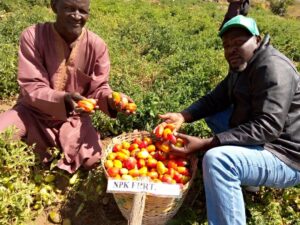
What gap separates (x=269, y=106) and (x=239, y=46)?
1.58ft

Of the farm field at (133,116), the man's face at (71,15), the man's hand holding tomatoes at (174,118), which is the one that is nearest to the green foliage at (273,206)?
the farm field at (133,116)

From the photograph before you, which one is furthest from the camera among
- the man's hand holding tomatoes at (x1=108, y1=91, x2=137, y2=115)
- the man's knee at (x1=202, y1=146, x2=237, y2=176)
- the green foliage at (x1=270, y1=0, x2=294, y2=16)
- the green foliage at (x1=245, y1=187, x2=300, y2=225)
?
the green foliage at (x1=270, y1=0, x2=294, y2=16)

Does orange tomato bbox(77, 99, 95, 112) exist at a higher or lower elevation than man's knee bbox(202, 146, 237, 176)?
higher

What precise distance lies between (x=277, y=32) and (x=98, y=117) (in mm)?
8943

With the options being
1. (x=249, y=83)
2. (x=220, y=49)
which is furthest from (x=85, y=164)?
(x=220, y=49)

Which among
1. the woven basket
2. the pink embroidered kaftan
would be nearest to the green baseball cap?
the woven basket

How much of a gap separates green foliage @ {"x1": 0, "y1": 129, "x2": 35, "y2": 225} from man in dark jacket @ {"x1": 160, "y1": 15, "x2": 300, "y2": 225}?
4.52 ft

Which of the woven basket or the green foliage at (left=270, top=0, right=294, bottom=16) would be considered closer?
the woven basket

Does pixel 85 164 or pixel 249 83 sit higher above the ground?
pixel 249 83

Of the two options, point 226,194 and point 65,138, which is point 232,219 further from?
point 65,138

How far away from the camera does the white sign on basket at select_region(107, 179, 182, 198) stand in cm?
264

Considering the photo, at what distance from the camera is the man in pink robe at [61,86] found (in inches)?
129

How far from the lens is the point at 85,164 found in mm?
3596

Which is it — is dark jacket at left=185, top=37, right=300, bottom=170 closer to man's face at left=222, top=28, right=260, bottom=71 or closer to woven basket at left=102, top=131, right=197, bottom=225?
man's face at left=222, top=28, right=260, bottom=71
